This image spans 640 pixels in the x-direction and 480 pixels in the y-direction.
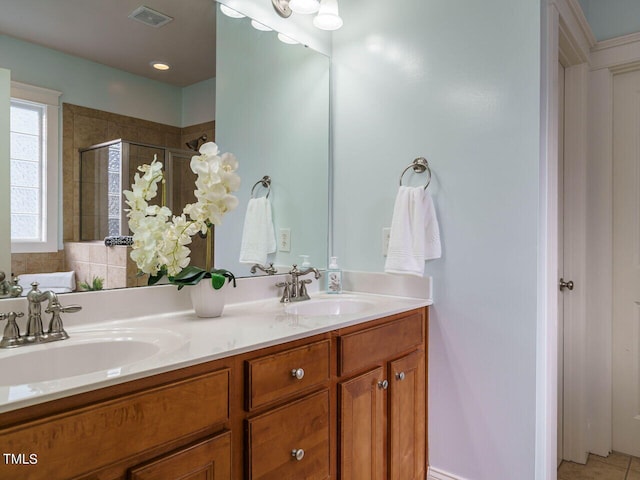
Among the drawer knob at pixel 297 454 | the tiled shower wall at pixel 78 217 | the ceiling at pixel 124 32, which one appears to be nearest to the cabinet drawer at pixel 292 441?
the drawer knob at pixel 297 454

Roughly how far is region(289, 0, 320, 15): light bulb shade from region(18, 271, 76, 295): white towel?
1.42 meters

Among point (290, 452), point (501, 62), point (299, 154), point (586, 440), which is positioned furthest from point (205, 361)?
point (586, 440)

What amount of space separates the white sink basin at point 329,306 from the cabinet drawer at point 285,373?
46 centimetres

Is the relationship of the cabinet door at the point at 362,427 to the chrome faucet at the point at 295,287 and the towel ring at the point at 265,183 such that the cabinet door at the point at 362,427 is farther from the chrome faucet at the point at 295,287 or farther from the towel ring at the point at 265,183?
the towel ring at the point at 265,183

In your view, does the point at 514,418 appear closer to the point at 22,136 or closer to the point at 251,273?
the point at 251,273

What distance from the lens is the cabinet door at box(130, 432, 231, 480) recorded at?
2.87 feet

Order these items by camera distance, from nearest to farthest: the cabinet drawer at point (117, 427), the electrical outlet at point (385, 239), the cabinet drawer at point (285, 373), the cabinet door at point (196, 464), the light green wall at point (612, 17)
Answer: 1. the cabinet drawer at point (117, 427)
2. the cabinet door at point (196, 464)
3. the cabinet drawer at point (285, 373)
4. the electrical outlet at point (385, 239)
5. the light green wall at point (612, 17)

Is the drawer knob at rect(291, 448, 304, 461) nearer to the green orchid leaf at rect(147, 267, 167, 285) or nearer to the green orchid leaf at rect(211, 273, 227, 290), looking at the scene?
the green orchid leaf at rect(211, 273, 227, 290)

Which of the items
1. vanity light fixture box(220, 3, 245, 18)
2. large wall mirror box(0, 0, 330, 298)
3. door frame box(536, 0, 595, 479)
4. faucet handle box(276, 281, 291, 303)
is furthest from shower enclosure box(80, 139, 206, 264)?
door frame box(536, 0, 595, 479)

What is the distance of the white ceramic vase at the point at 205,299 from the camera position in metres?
1.40

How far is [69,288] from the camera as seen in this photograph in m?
1.27

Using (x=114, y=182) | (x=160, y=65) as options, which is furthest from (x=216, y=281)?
(x=160, y=65)

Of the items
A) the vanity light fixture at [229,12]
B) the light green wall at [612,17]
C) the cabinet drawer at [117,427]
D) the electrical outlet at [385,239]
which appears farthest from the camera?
the light green wall at [612,17]

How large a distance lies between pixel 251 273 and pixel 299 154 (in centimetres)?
65
